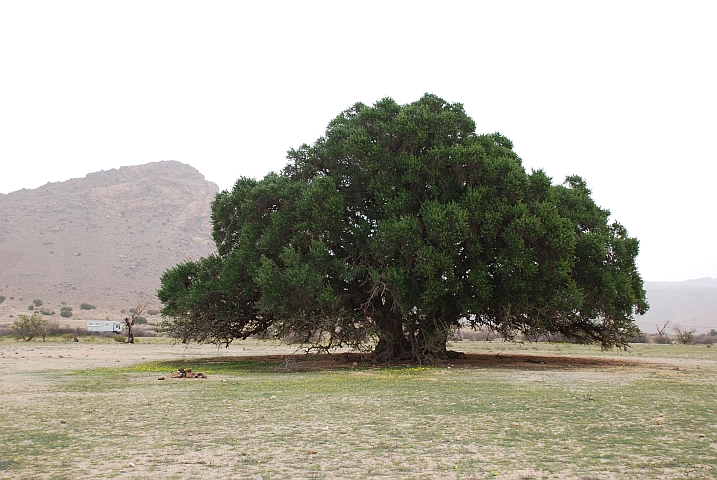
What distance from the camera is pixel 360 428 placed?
30.6ft

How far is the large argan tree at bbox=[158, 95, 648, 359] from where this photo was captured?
2114cm

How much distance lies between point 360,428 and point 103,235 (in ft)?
368

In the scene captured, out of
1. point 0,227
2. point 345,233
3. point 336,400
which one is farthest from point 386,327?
point 0,227

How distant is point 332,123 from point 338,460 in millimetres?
20037

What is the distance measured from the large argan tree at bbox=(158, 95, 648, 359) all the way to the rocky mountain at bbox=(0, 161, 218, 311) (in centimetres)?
7188

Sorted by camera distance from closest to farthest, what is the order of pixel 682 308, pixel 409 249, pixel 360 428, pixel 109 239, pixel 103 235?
pixel 360 428, pixel 409 249, pixel 109 239, pixel 103 235, pixel 682 308

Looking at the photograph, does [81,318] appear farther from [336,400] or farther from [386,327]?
[336,400]

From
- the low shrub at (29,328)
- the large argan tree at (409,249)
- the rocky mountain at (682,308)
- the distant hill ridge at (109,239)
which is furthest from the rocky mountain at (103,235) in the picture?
the rocky mountain at (682,308)

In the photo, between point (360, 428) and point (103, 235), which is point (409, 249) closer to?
point (360, 428)

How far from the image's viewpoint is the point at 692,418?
10.0 metres

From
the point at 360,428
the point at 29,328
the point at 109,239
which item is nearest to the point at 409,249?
the point at 360,428

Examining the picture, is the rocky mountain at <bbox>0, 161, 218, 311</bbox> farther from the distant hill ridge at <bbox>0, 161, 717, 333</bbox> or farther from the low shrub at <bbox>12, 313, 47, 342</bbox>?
the low shrub at <bbox>12, 313, 47, 342</bbox>

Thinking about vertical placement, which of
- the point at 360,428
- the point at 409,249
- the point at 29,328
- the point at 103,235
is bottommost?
the point at 29,328

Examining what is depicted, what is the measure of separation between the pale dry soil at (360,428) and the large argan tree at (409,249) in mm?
4708
